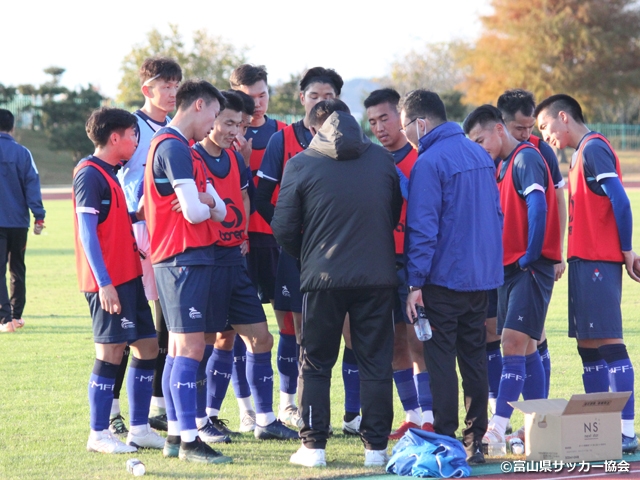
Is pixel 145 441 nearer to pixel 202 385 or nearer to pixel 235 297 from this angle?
pixel 202 385

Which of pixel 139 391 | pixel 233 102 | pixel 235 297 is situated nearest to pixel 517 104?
pixel 233 102

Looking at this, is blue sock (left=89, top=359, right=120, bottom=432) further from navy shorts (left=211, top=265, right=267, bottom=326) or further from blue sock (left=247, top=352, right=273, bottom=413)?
blue sock (left=247, top=352, right=273, bottom=413)

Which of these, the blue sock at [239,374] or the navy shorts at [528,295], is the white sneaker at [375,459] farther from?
the blue sock at [239,374]

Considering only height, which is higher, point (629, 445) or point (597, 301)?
point (597, 301)

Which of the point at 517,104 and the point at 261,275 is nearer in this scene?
the point at 517,104

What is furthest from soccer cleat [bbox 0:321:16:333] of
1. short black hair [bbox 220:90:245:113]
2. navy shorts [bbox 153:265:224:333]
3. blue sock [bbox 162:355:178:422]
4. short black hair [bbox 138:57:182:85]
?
short black hair [bbox 220:90:245:113]

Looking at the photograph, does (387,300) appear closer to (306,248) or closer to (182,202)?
(306,248)

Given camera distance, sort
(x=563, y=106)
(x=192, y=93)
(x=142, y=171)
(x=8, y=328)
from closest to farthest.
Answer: (x=192, y=93)
(x=563, y=106)
(x=142, y=171)
(x=8, y=328)

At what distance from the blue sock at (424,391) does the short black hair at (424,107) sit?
6.12 feet

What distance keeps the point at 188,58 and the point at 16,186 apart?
50979 mm

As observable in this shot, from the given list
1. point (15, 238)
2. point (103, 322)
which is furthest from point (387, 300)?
point (15, 238)

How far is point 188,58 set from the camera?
195 feet

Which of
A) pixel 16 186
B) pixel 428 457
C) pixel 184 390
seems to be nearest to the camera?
pixel 428 457

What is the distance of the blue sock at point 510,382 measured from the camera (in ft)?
18.4
